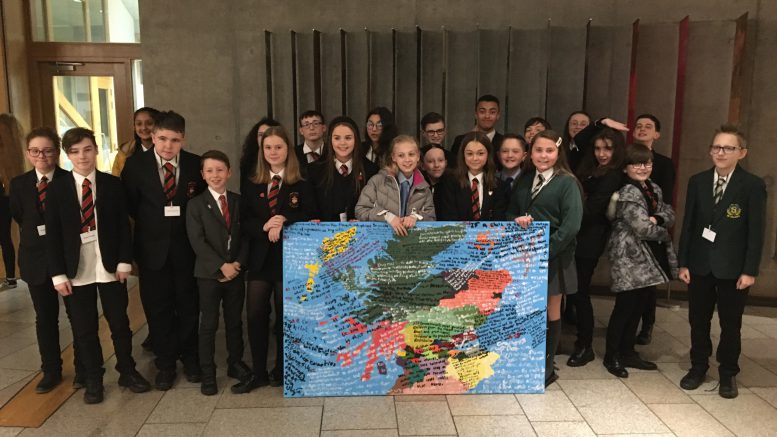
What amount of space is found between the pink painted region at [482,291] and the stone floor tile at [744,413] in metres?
1.35

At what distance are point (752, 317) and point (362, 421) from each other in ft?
12.7

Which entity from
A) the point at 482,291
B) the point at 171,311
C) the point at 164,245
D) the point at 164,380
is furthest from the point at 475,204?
the point at 164,380

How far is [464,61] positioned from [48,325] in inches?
162

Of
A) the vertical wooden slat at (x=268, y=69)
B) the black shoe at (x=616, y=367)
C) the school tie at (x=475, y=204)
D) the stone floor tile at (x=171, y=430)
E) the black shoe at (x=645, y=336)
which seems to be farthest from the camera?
the vertical wooden slat at (x=268, y=69)

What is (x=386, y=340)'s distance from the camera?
303cm

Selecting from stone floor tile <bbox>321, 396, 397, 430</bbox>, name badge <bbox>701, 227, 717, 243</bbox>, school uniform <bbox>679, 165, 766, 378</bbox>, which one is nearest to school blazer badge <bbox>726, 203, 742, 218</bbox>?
school uniform <bbox>679, 165, 766, 378</bbox>

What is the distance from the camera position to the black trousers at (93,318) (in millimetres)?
3057

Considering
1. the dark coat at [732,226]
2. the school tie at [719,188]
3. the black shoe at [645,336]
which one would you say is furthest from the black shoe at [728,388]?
the school tie at [719,188]

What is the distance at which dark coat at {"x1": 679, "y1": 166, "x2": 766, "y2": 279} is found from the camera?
118 inches

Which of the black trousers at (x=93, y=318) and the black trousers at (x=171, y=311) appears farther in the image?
the black trousers at (x=171, y=311)

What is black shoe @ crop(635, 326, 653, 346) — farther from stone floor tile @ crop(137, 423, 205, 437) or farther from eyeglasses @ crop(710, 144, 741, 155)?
stone floor tile @ crop(137, 423, 205, 437)

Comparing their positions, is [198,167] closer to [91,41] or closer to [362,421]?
[362,421]

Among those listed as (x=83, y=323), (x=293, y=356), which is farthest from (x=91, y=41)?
(x=293, y=356)

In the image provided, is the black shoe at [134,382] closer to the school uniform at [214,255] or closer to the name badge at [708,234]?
the school uniform at [214,255]
